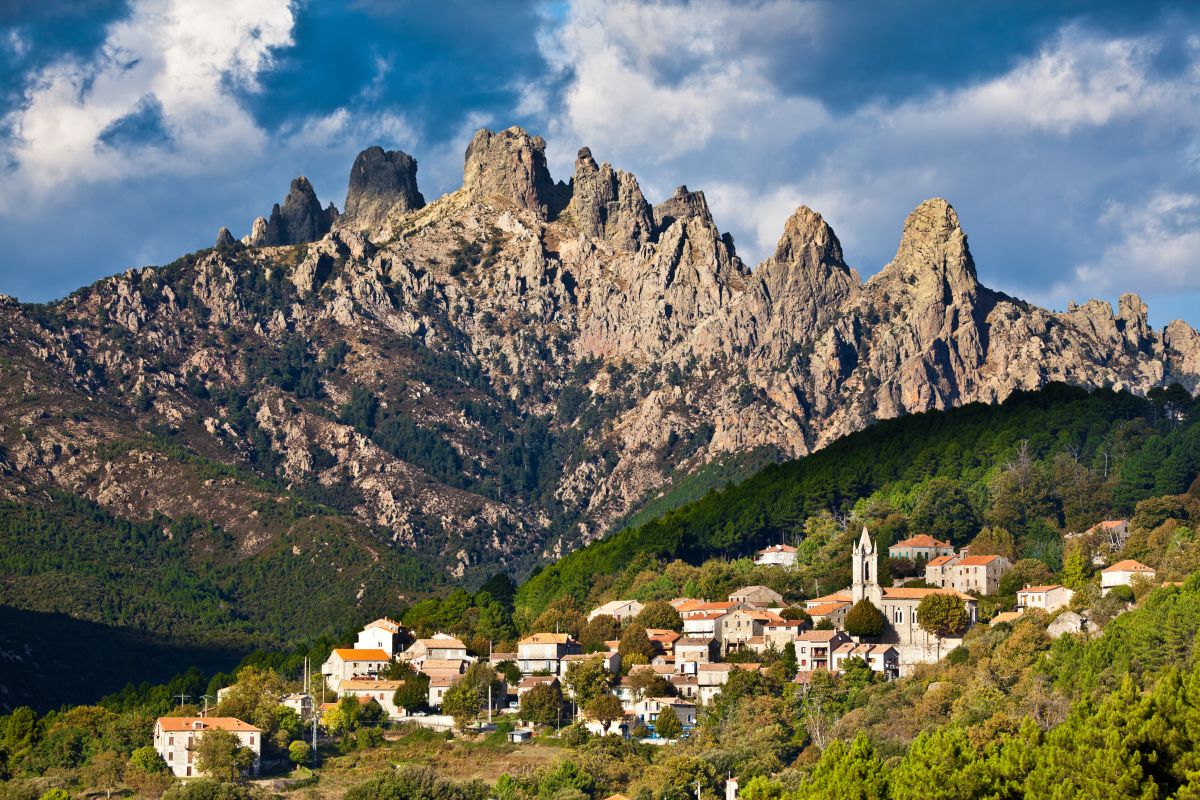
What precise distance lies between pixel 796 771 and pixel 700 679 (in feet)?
92.5

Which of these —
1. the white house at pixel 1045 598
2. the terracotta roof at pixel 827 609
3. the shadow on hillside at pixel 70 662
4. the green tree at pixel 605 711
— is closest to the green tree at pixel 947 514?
the terracotta roof at pixel 827 609

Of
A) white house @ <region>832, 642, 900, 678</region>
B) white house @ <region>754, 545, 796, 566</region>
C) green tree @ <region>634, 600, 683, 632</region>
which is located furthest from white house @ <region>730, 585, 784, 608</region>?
white house @ <region>754, 545, 796, 566</region>

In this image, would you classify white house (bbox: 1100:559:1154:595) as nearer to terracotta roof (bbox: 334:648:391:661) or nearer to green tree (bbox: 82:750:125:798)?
terracotta roof (bbox: 334:648:391:661)

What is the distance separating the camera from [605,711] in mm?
127188

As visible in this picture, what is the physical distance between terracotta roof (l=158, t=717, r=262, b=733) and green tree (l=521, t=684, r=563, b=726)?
56.9 feet

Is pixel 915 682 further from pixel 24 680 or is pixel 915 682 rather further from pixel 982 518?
pixel 24 680

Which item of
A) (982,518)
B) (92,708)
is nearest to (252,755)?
(92,708)

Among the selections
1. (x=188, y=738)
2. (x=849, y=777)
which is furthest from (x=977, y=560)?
(x=849, y=777)

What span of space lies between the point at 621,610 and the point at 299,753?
128 feet

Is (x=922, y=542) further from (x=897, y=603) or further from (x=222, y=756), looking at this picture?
(x=222, y=756)

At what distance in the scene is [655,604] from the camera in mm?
151500

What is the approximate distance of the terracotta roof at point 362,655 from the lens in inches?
5689

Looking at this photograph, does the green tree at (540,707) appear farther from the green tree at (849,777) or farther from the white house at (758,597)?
the green tree at (849,777)

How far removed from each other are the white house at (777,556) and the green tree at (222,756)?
62951mm
